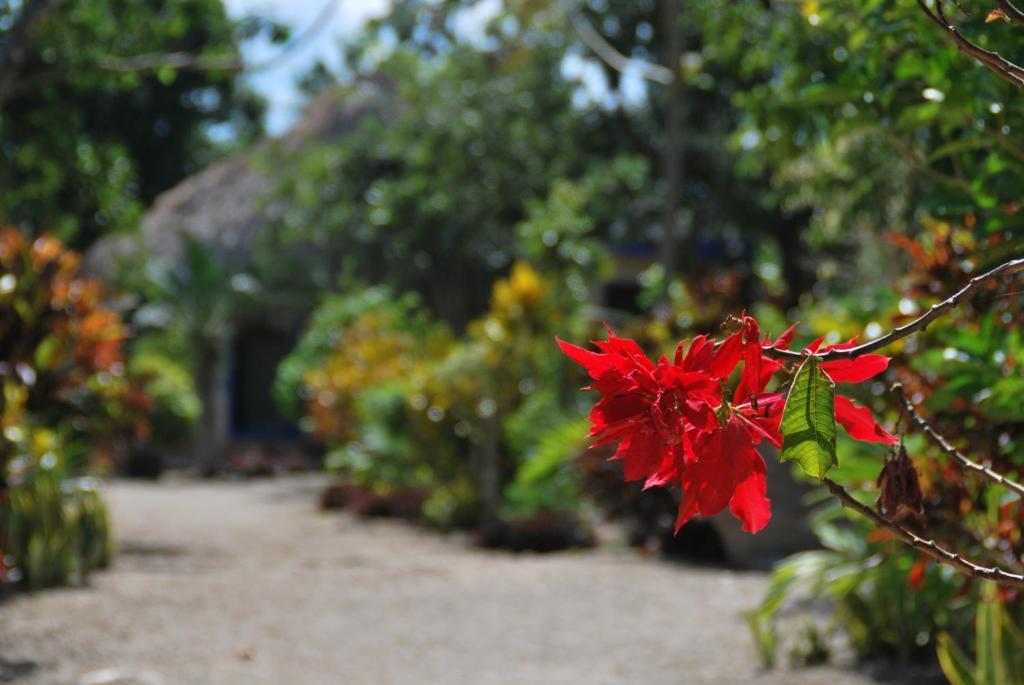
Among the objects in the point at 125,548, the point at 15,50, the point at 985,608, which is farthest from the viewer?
the point at 125,548

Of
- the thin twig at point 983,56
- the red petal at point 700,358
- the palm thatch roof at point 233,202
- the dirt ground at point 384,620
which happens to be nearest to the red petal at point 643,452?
the red petal at point 700,358

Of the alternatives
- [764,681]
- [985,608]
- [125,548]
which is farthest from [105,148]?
[985,608]

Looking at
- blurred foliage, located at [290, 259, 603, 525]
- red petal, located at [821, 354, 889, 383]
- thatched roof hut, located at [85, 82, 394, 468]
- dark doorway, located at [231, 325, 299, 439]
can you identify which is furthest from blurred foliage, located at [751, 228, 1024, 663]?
dark doorway, located at [231, 325, 299, 439]

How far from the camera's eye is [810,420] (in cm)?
153

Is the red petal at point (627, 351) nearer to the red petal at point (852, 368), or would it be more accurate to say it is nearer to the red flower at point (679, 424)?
the red flower at point (679, 424)

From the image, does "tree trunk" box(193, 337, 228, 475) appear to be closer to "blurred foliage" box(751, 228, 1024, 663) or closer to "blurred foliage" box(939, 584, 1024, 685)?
"blurred foliage" box(751, 228, 1024, 663)

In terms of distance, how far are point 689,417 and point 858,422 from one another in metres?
0.28

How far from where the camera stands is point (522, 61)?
614 inches

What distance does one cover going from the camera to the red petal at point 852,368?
1612mm

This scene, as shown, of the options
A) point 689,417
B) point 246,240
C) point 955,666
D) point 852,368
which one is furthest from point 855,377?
point 246,240

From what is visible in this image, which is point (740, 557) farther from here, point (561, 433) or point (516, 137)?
point (516, 137)

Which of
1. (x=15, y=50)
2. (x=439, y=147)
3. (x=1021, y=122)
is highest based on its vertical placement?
(x=439, y=147)

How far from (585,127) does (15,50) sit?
412 inches

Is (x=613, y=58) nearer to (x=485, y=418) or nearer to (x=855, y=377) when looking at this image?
(x=485, y=418)
